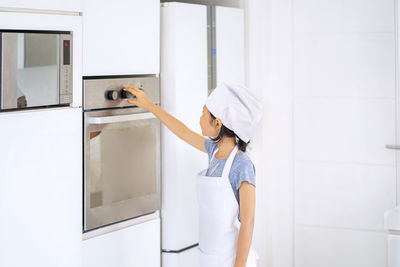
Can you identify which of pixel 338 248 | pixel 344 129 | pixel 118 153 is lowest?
pixel 338 248

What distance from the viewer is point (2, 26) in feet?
5.41

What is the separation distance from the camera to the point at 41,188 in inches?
70.6

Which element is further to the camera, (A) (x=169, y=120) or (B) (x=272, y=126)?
(B) (x=272, y=126)

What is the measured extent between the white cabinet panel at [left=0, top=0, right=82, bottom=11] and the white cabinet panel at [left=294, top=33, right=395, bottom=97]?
1206 millimetres

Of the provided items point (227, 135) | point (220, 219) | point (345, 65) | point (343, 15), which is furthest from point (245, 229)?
point (343, 15)

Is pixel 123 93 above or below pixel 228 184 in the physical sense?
above

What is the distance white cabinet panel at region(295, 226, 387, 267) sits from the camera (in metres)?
2.55

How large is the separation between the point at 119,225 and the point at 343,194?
114 cm

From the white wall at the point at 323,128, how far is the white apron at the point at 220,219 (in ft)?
2.60

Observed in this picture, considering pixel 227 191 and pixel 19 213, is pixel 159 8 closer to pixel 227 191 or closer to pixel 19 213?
pixel 227 191

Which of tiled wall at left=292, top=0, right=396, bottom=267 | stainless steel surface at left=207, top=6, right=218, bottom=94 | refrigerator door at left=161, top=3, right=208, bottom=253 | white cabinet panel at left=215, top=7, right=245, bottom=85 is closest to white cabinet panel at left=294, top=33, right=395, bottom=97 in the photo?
tiled wall at left=292, top=0, right=396, bottom=267

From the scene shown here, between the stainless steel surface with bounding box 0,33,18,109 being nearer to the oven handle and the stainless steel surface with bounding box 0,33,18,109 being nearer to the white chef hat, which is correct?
the oven handle

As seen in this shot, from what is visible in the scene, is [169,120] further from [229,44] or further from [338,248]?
[338,248]

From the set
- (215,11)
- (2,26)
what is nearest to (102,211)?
(2,26)
